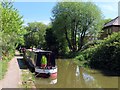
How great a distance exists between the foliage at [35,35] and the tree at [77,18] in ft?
84.1

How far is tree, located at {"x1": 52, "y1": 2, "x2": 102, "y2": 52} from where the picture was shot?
5366cm

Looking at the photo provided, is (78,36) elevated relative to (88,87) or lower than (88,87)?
elevated

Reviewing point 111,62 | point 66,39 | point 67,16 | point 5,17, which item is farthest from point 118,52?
point 66,39

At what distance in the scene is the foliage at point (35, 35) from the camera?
282ft

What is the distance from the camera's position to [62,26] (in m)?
54.7

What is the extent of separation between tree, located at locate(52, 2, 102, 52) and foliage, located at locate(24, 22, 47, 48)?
84.1 feet

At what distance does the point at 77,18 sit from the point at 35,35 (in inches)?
1458

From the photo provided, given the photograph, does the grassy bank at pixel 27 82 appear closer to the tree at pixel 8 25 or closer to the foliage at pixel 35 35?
the tree at pixel 8 25

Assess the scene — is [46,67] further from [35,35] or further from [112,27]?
[35,35]

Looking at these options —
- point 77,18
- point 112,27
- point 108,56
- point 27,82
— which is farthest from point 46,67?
point 112,27

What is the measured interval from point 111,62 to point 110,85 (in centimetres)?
992

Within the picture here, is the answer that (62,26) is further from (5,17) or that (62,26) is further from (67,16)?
(5,17)

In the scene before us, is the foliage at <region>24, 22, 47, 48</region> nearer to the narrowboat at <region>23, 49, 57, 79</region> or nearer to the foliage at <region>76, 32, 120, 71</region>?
the foliage at <region>76, 32, 120, 71</region>

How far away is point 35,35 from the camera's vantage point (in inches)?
3489
